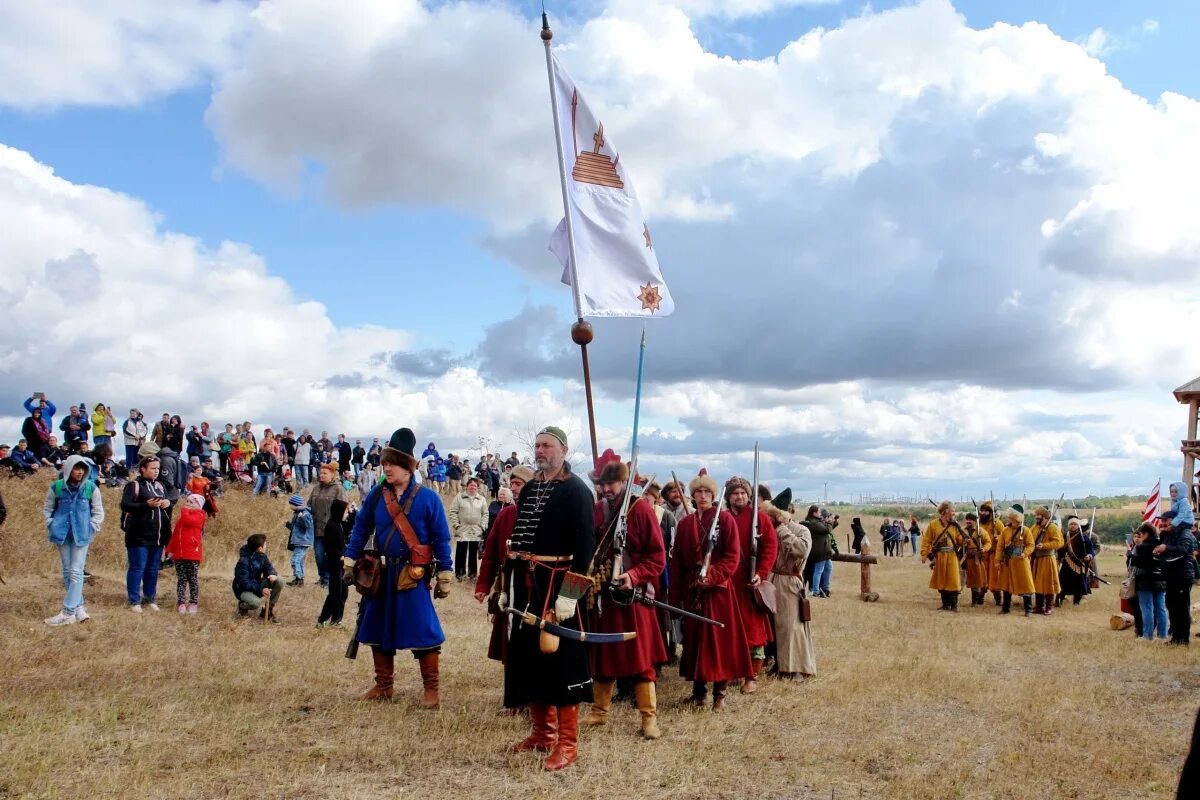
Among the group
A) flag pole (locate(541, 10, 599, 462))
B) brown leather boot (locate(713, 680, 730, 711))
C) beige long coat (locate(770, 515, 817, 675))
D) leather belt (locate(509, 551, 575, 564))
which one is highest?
flag pole (locate(541, 10, 599, 462))

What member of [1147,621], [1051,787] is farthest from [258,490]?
[1051,787]

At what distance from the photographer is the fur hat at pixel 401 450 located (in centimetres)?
755

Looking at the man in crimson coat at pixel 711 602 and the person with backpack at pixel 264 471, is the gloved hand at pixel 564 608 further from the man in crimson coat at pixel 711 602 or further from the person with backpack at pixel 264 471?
the person with backpack at pixel 264 471

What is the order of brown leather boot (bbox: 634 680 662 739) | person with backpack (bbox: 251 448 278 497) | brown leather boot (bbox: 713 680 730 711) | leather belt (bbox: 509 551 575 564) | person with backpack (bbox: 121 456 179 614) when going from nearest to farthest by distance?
leather belt (bbox: 509 551 575 564)
brown leather boot (bbox: 634 680 662 739)
brown leather boot (bbox: 713 680 730 711)
person with backpack (bbox: 121 456 179 614)
person with backpack (bbox: 251 448 278 497)

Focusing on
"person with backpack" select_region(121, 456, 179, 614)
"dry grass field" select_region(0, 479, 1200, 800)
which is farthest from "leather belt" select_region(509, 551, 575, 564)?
"person with backpack" select_region(121, 456, 179, 614)

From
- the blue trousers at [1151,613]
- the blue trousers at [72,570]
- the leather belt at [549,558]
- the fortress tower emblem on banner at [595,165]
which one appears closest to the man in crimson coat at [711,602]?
the leather belt at [549,558]

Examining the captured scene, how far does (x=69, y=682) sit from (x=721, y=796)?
235 inches

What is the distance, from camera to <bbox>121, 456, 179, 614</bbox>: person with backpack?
39.1ft

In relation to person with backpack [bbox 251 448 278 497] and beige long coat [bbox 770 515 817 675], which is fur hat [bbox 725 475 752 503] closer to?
beige long coat [bbox 770 515 817 675]

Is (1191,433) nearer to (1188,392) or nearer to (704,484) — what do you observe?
(1188,392)

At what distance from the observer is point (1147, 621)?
1302 centimetres

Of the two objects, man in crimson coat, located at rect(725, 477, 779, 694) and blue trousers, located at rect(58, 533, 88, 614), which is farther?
blue trousers, located at rect(58, 533, 88, 614)

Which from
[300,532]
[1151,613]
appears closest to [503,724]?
[300,532]

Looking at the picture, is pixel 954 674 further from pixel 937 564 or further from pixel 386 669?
pixel 937 564
